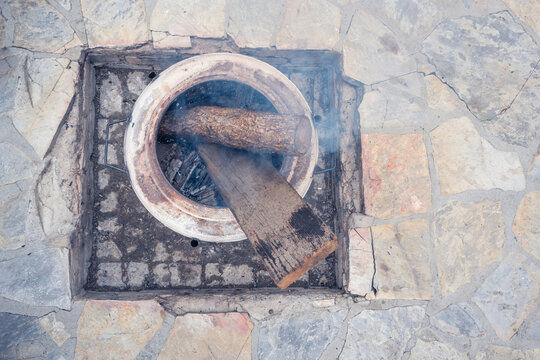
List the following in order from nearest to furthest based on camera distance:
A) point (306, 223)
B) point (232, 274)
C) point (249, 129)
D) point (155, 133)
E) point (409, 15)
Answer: point (306, 223), point (249, 129), point (155, 133), point (409, 15), point (232, 274)

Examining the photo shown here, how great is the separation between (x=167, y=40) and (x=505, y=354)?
9.98 feet

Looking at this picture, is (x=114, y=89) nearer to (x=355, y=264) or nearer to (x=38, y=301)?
(x=38, y=301)

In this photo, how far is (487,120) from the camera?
257 cm

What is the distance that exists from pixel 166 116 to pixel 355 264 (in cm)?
151

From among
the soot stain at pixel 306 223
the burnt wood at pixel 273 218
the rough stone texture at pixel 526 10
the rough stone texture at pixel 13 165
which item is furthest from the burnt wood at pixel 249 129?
the rough stone texture at pixel 526 10

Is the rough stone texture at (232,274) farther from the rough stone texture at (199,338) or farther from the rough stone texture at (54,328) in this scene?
the rough stone texture at (54,328)

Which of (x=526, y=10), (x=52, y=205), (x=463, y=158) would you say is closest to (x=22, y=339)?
(x=52, y=205)

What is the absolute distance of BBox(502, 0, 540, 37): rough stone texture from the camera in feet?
8.51

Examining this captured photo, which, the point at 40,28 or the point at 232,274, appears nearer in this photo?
the point at 40,28

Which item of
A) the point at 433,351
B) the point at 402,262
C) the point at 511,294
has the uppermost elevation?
the point at 402,262

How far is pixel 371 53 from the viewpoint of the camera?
2529 mm

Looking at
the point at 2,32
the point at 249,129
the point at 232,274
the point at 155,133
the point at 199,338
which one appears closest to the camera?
the point at 249,129

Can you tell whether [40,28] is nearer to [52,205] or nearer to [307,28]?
[52,205]

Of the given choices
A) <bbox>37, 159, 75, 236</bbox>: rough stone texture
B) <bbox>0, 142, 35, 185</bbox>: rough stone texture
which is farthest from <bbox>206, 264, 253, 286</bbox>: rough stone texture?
<bbox>0, 142, 35, 185</bbox>: rough stone texture
